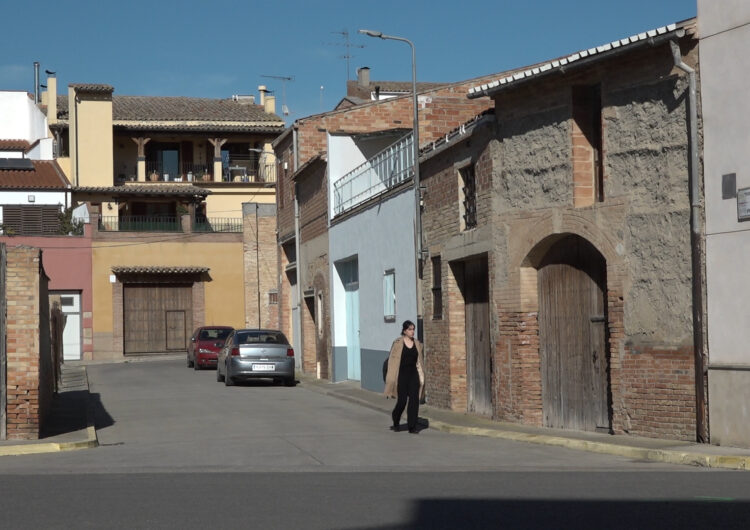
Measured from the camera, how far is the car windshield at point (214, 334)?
3988cm

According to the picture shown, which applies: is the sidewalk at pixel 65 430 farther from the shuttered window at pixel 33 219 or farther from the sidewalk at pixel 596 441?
the shuttered window at pixel 33 219

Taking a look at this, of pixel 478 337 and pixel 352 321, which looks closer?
pixel 478 337

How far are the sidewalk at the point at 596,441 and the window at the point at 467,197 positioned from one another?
3538 millimetres

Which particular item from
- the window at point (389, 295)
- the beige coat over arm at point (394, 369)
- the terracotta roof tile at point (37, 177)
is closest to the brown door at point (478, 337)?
the beige coat over arm at point (394, 369)

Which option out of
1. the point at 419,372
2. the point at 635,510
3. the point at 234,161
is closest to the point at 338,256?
the point at 419,372

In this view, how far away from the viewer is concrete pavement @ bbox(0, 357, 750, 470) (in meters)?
13.1

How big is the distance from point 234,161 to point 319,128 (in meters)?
32.9

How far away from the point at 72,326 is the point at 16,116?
2134cm

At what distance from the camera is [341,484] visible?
36.3 feet

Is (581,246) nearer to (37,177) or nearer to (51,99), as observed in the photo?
(37,177)

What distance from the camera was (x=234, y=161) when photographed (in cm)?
6719

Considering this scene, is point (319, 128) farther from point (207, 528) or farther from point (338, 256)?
point (207, 528)

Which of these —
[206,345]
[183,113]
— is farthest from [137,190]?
[206,345]

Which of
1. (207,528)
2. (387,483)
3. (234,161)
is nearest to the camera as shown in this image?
(207,528)
